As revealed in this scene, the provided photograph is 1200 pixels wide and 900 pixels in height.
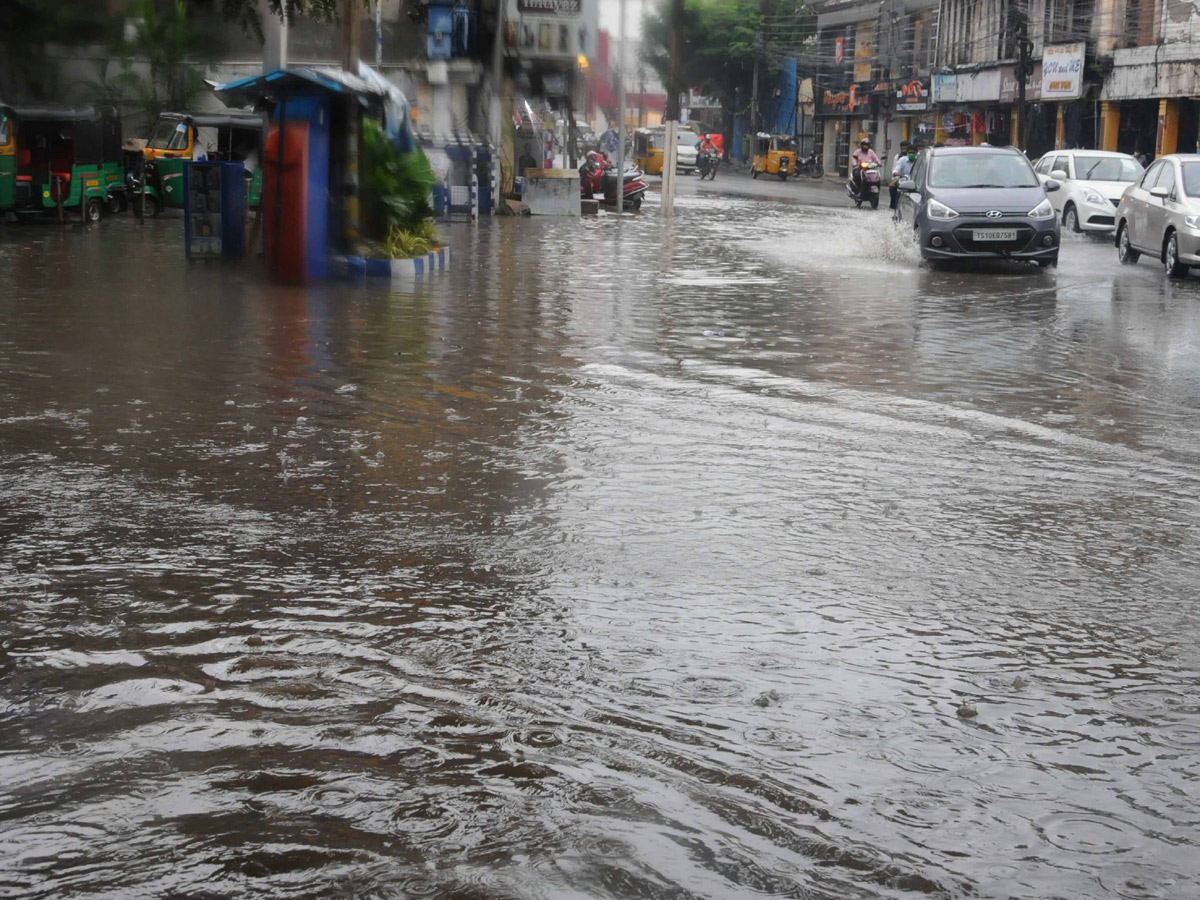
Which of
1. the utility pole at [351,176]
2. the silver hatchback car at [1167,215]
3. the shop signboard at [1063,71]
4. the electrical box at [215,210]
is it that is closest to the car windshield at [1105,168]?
the silver hatchback car at [1167,215]

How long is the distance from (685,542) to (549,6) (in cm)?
2412

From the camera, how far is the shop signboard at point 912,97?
63.6 meters

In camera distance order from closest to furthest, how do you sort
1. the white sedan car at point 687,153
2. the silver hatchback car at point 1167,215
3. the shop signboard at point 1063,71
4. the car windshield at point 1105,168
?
the silver hatchback car at point 1167,215
the car windshield at point 1105,168
the shop signboard at point 1063,71
the white sedan car at point 687,153

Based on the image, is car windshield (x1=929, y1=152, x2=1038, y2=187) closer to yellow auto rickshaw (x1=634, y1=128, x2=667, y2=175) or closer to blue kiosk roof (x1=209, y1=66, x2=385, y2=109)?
blue kiosk roof (x1=209, y1=66, x2=385, y2=109)

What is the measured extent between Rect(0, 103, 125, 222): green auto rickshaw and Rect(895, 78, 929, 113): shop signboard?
143ft

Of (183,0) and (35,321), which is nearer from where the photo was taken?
(183,0)

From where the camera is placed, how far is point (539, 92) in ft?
113

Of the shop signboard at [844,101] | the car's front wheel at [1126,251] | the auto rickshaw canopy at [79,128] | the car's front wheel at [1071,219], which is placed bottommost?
the car's front wheel at [1126,251]

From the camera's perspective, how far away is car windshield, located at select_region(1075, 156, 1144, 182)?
97.6ft

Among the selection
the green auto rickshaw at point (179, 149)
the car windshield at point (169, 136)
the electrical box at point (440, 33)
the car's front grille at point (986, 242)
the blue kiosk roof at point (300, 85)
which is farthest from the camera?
the electrical box at point (440, 33)

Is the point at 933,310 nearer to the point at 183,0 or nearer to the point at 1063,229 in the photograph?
the point at 183,0

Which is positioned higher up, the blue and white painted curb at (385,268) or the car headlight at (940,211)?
the car headlight at (940,211)

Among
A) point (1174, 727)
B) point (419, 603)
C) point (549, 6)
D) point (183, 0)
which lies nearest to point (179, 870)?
point (419, 603)

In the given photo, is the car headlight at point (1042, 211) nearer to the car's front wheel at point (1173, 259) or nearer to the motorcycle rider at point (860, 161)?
the car's front wheel at point (1173, 259)
